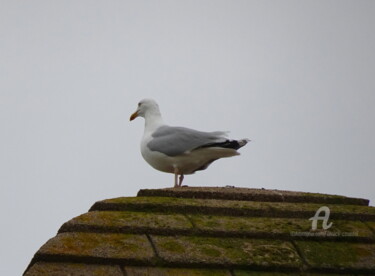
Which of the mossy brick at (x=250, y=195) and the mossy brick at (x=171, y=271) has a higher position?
the mossy brick at (x=250, y=195)

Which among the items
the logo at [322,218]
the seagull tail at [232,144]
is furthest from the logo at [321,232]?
the seagull tail at [232,144]

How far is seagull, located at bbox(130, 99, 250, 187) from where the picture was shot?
6676mm

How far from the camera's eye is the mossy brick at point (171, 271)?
10.5 ft

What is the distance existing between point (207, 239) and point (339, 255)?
642 millimetres

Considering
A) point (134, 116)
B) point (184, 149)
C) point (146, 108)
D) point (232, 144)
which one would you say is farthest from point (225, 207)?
point (134, 116)

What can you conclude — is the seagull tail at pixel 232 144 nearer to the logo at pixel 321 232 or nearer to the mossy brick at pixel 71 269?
the logo at pixel 321 232

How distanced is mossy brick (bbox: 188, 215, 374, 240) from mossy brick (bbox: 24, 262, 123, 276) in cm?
62

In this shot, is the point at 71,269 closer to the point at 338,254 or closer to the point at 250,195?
the point at 338,254

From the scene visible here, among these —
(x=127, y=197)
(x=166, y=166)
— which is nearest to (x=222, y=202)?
(x=127, y=197)

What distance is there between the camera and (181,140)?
686 centimetres

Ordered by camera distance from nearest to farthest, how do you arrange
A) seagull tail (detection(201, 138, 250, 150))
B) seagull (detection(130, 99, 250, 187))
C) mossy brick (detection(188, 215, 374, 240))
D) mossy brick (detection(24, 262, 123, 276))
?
mossy brick (detection(24, 262, 123, 276)) < mossy brick (detection(188, 215, 374, 240)) < seagull tail (detection(201, 138, 250, 150)) < seagull (detection(130, 99, 250, 187))

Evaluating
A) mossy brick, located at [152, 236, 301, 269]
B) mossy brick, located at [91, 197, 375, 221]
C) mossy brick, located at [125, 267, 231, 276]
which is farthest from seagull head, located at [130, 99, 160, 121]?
mossy brick, located at [125, 267, 231, 276]

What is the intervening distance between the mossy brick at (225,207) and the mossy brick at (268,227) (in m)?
0.07

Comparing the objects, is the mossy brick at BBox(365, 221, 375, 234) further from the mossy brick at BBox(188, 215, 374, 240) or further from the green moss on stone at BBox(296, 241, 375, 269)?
the green moss on stone at BBox(296, 241, 375, 269)
